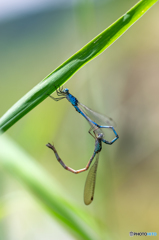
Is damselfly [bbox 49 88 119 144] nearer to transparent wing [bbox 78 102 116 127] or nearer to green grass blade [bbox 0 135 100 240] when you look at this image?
transparent wing [bbox 78 102 116 127]

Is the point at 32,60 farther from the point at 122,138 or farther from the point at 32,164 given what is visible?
the point at 32,164

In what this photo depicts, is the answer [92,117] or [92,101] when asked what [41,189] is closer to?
[92,101]

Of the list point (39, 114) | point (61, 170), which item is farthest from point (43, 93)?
point (61, 170)

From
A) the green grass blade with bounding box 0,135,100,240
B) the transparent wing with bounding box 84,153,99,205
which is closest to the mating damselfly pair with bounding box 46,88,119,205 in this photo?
the transparent wing with bounding box 84,153,99,205

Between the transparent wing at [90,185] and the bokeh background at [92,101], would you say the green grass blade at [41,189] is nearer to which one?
the bokeh background at [92,101]

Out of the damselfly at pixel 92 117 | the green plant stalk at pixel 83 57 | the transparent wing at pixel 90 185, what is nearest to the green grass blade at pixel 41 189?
the green plant stalk at pixel 83 57
